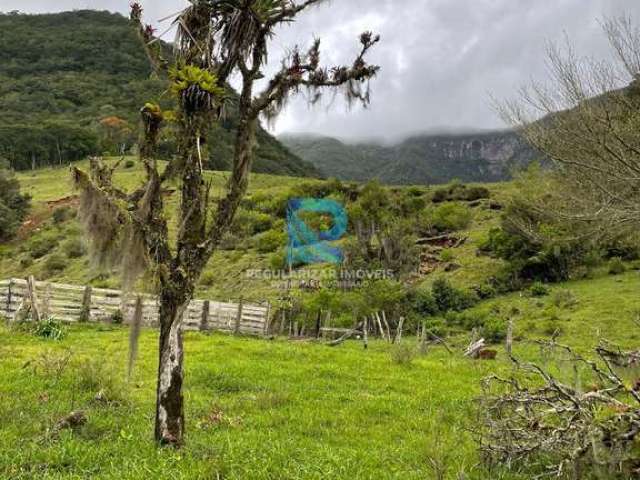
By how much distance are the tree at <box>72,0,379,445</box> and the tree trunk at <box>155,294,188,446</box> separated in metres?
0.01

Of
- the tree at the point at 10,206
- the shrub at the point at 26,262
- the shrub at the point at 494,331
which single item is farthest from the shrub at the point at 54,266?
the shrub at the point at 494,331

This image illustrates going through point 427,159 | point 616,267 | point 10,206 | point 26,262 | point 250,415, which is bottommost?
point 26,262

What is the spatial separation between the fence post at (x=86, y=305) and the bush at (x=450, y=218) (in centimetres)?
2945

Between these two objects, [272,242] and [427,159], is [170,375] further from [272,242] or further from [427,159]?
[427,159]

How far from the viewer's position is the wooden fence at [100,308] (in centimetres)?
2166

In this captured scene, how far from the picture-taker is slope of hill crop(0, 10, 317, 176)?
263 ft

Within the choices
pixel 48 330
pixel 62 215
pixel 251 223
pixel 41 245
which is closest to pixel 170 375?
pixel 48 330

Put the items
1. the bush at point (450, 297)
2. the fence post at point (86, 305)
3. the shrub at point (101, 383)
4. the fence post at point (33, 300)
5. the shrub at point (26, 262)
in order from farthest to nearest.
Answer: the shrub at point (26, 262) → the bush at point (450, 297) → the fence post at point (86, 305) → the fence post at point (33, 300) → the shrub at point (101, 383)

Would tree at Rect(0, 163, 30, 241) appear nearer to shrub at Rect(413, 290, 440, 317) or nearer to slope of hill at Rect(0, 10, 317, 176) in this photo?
slope of hill at Rect(0, 10, 317, 176)

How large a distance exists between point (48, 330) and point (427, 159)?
5770 inches

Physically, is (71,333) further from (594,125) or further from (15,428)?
(594,125)

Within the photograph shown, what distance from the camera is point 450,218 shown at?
4475 centimetres

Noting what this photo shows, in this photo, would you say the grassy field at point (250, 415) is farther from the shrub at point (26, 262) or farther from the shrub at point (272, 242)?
the shrub at point (26, 262)

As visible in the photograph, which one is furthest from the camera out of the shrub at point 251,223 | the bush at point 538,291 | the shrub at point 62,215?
the shrub at point 62,215
